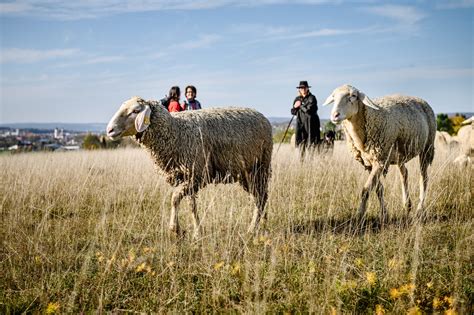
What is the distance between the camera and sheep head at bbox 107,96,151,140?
520cm

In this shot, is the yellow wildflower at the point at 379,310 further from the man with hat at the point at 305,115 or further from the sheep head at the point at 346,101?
the man with hat at the point at 305,115

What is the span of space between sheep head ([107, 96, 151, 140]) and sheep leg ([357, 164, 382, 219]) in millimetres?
3039

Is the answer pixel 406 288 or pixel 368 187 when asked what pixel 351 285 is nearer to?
pixel 406 288

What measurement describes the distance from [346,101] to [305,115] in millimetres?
4556

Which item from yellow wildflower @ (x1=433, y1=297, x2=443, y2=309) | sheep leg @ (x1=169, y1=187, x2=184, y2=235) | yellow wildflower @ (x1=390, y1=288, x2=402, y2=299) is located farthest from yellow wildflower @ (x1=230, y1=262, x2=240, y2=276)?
yellow wildflower @ (x1=433, y1=297, x2=443, y2=309)

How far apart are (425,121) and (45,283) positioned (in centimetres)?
615

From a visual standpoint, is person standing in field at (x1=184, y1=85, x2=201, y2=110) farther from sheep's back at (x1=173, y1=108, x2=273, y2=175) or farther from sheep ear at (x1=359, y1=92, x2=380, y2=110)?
sheep ear at (x1=359, y1=92, x2=380, y2=110)

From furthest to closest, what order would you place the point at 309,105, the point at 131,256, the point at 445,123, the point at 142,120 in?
the point at 445,123, the point at 309,105, the point at 142,120, the point at 131,256

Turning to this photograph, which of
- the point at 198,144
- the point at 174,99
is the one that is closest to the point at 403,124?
the point at 198,144

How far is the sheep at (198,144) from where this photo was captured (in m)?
5.29

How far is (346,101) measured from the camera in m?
6.03

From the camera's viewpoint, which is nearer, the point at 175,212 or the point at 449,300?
the point at 449,300

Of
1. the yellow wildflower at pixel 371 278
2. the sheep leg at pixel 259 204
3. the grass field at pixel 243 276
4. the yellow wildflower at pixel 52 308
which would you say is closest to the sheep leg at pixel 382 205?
the grass field at pixel 243 276

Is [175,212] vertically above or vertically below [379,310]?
above
